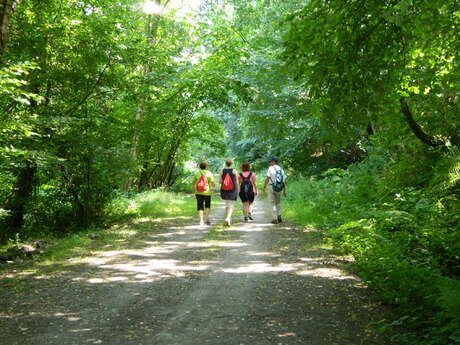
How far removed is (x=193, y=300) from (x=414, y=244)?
3.44 m

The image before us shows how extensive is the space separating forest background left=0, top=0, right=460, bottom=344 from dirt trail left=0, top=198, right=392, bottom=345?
68 cm

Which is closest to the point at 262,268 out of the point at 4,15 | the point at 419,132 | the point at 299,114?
the point at 419,132

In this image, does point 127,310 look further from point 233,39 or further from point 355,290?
point 233,39

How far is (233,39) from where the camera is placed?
16.4m

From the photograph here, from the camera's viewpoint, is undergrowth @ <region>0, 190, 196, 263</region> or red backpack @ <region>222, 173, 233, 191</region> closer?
undergrowth @ <region>0, 190, 196, 263</region>

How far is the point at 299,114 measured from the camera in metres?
14.8

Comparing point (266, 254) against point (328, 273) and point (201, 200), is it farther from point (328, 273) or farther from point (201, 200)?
point (201, 200)

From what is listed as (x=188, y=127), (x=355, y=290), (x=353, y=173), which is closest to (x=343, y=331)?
(x=355, y=290)

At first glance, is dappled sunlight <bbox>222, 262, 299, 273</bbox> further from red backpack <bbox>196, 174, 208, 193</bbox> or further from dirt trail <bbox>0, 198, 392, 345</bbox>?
red backpack <bbox>196, 174, 208, 193</bbox>

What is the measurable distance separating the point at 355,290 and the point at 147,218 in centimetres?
978

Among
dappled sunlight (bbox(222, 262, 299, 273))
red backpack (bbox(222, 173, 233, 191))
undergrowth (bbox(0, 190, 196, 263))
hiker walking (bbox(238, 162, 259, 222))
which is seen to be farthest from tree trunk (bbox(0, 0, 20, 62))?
hiker walking (bbox(238, 162, 259, 222))

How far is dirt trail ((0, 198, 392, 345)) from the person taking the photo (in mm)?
4004

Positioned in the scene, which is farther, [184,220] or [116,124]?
[184,220]

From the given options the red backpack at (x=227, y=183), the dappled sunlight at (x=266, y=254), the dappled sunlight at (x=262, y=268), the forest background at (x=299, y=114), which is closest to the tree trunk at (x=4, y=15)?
the forest background at (x=299, y=114)
